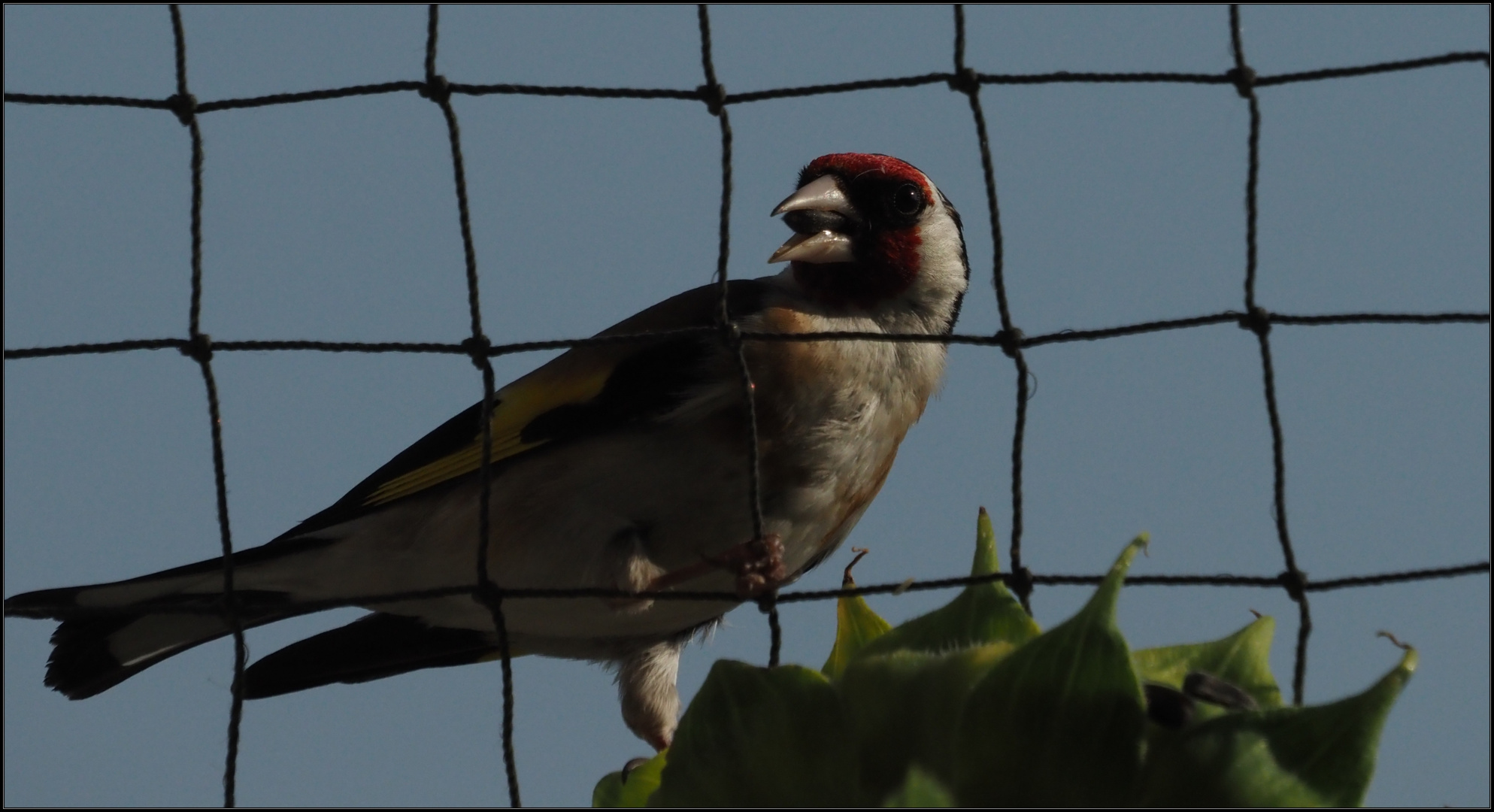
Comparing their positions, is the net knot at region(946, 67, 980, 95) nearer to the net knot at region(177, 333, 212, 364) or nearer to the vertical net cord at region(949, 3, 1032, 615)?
the vertical net cord at region(949, 3, 1032, 615)

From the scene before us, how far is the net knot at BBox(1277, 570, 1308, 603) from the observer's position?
199cm

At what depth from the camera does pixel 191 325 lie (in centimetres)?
231

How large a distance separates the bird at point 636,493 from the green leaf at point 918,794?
3.68ft

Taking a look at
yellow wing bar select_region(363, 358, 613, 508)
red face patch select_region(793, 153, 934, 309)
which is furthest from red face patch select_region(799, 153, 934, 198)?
yellow wing bar select_region(363, 358, 613, 508)

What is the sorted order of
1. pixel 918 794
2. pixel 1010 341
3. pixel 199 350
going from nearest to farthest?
1. pixel 918 794
2. pixel 1010 341
3. pixel 199 350

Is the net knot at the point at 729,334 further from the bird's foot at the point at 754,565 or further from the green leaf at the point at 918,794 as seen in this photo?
the green leaf at the point at 918,794

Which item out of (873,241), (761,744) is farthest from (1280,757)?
(873,241)

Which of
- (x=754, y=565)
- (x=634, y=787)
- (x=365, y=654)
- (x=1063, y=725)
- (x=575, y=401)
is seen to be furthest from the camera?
(x=365, y=654)

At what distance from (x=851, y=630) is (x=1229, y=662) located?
1.15ft

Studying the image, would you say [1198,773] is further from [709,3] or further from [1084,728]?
[709,3]

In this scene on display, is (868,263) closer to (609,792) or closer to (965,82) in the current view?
(965,82)

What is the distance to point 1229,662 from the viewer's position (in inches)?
53.5

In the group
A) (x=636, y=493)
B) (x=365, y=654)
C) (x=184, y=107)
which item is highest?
(x=184, y=107)

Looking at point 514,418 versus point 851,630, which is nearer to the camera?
point 851,630
